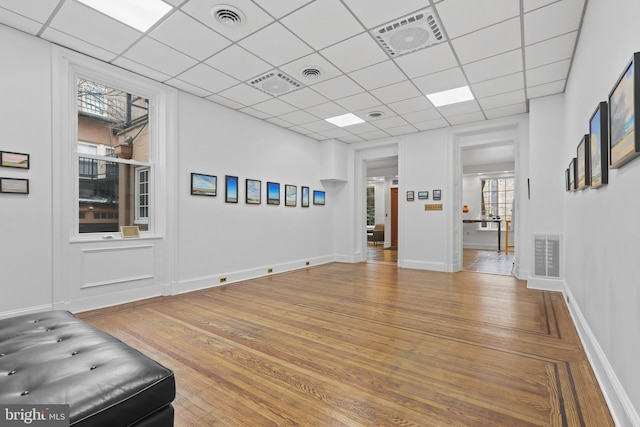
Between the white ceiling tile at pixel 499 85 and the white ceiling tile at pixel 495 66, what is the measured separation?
15 centimetres

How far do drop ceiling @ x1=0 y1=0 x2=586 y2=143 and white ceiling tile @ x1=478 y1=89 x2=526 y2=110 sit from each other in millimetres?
17

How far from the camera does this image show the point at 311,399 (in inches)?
77.2

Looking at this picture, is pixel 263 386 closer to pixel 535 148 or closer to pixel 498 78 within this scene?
pixel 498 78

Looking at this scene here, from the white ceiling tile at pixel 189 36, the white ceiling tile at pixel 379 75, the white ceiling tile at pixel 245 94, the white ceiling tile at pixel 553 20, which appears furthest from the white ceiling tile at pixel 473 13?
the white ceiling tile at pixel 245 94

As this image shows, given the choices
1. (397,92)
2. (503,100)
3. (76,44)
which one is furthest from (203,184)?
(503,100)

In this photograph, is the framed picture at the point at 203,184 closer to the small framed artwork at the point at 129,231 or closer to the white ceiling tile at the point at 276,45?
the small framed artwork at the point at 129,231

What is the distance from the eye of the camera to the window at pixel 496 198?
37.0 ft

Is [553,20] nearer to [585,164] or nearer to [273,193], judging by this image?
[585,164]

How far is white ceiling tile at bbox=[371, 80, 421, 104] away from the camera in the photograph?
15.2 ft

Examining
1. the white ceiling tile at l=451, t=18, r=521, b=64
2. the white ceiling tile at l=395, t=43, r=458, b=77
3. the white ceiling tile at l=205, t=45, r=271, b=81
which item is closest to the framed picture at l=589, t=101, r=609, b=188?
the white ceiling tile at l=451, t=18, r=521, b=64

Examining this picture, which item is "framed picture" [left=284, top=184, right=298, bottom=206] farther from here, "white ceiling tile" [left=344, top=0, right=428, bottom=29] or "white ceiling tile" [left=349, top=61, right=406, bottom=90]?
"white ceiling tile" [left=344, top=0, right=428, bottom=29]

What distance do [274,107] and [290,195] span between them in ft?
6.62

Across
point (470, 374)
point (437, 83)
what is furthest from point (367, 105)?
point (470, 374)

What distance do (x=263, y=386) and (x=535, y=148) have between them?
5.49 m
